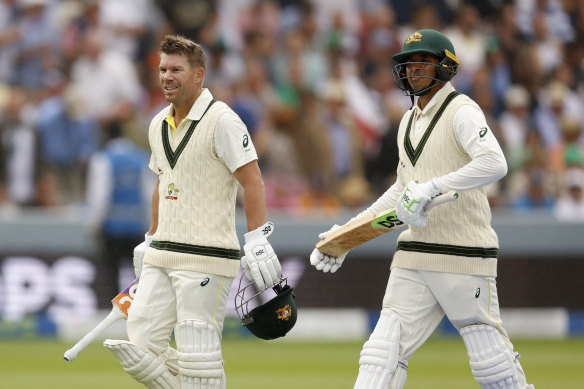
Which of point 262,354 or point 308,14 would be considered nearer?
point 262,354

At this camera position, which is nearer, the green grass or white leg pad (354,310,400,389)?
white leg pad (354,310,400,389)

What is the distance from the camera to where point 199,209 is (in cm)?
605

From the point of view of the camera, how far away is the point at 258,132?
13359mm

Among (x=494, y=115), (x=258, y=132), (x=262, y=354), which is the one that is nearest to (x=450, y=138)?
(x=262, y=354)

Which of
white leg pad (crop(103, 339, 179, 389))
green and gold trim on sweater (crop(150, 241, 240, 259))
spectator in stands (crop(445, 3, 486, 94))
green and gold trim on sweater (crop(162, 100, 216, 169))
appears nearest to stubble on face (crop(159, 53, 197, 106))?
green and gold trim on sweater (crop(162, 100, 216, 169))

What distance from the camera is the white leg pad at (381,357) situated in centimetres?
594

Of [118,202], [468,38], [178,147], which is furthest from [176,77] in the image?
[468,38]

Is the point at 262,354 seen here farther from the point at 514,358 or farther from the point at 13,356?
the point at 514,358

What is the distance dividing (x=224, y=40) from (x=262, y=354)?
16.5 ft

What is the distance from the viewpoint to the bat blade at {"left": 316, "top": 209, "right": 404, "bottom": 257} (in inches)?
237

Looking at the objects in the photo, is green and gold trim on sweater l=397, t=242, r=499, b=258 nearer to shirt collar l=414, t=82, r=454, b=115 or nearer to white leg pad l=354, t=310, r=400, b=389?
white leg pad l=354, t=310, r=400, b=389

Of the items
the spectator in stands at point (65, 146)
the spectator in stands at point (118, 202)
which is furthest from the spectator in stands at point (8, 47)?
the spectator in stands at point (118, 202)

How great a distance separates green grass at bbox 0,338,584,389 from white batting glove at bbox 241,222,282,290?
3027 mm

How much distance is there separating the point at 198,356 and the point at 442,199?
151cm
